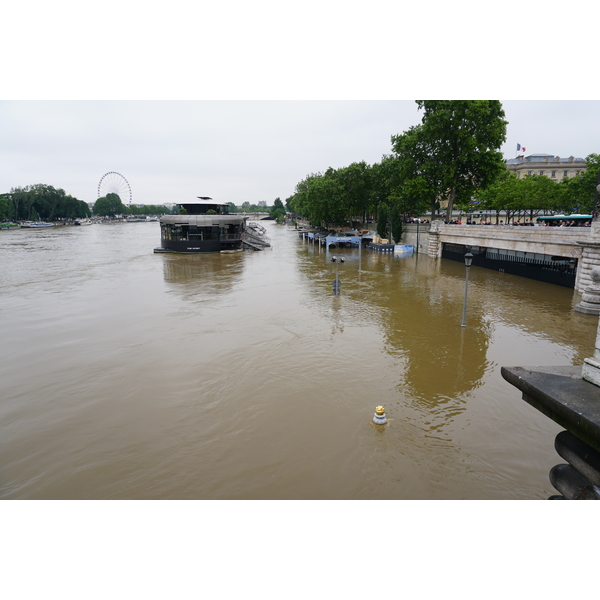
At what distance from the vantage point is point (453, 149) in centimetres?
4075

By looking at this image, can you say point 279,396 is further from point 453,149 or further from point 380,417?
point 453,149

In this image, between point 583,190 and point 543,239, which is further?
point 583,190

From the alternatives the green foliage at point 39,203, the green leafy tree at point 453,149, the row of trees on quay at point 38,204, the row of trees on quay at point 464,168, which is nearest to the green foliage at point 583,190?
the row of trees on quay at point 464,168

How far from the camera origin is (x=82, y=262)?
45125 millimetres

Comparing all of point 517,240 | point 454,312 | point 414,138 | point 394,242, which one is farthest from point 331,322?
point 394,242

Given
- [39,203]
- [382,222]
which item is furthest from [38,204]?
[382,222]

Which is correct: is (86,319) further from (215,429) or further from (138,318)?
(215,429)

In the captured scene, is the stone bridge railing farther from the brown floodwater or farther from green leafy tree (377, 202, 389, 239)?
green leafy tree (377, 202, 389, 239)

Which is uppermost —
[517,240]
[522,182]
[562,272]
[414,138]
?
[414,138]

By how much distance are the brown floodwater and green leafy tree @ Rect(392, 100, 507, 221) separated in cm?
2092

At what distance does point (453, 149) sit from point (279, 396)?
39.2m

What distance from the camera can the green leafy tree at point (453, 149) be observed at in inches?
1522

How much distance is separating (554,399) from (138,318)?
1953cm

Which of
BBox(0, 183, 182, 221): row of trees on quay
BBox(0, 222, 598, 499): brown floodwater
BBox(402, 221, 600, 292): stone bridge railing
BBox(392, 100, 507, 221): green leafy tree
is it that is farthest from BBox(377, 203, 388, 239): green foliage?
BBox(0, 183, 182, 221): row of trees on quay
